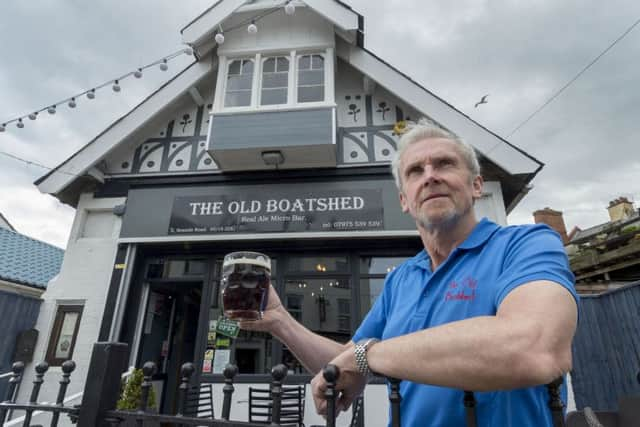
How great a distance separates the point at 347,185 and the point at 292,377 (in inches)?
124

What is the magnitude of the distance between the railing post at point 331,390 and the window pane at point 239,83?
6.18 m

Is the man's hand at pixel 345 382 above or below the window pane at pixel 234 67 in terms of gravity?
below

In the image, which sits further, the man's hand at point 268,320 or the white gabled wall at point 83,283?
the white gabled wall at point 83,283

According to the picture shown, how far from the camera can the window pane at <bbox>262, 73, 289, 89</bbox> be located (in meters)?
6.11

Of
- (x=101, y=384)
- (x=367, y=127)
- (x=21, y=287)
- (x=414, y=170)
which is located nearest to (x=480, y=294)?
(x=414, y=170)

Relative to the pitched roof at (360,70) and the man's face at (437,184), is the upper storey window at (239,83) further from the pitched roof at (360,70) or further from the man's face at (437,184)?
the man's face at (437,184)

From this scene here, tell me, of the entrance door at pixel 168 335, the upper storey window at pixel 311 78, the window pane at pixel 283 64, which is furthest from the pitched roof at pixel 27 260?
the upper storey window at pixel 311 78

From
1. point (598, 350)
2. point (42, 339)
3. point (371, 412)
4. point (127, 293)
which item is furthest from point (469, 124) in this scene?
point (42, 339)

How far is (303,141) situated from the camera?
5359 mm

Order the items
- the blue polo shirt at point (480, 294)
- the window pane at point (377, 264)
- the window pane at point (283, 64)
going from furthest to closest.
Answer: the window pane at point (283, 64) → the window pane at point (377, 264) → the blue polo shirt at point (480, 294)

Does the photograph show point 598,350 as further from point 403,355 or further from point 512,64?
point 403,355

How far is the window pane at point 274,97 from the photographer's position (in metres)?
5.99

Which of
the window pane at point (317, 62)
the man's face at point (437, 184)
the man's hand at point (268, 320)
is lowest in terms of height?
the man's hand at point (268, 320)

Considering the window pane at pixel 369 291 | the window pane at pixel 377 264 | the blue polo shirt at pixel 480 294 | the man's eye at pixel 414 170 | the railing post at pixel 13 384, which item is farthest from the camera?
the window pane at pixel 377 264
